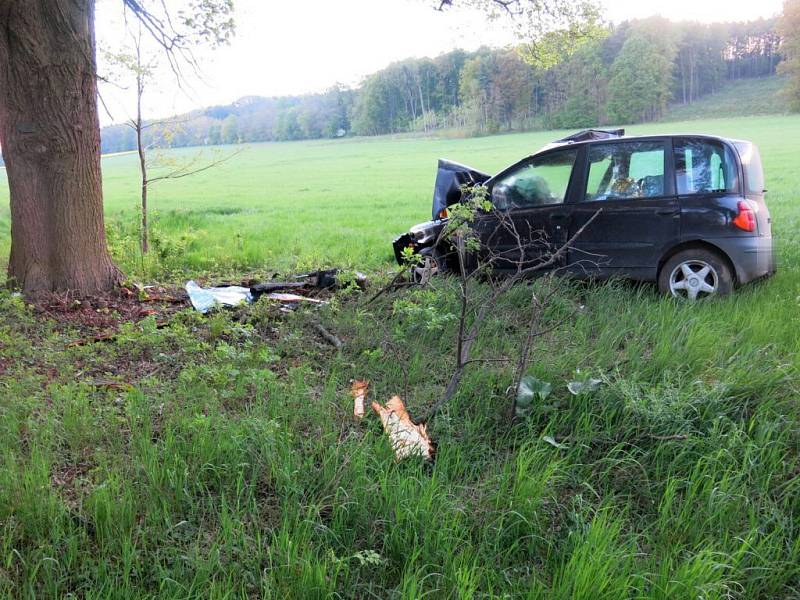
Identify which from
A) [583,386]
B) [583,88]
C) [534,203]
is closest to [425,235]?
[534,203]

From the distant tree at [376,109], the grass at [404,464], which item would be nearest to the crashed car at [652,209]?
the grass at [404,464]

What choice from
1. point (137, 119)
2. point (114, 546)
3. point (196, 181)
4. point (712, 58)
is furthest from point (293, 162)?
point (712, 58)

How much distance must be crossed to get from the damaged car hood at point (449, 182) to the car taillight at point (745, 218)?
10.7ft

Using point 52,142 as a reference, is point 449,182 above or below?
below

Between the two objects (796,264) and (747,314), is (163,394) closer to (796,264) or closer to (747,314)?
(747,314)

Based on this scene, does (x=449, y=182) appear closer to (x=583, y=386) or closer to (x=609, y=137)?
(x=609, y=137)

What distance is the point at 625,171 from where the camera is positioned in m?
6.83

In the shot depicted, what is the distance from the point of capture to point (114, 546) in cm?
274

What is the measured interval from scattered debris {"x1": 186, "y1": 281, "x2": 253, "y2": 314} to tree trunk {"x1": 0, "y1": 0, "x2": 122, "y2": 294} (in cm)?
112

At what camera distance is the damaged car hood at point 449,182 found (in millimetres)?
8430

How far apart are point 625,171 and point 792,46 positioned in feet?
278

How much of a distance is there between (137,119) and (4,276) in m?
3.84

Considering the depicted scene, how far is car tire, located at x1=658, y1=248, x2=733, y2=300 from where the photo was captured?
6250mm

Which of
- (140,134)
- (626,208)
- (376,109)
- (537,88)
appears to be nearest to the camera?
(626,208)
